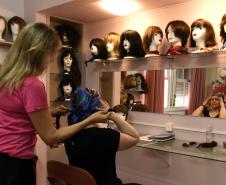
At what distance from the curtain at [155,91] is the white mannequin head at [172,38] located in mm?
302

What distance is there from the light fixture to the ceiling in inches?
2.1

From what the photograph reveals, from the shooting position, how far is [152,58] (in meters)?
2.33

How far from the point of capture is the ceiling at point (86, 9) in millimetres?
2211

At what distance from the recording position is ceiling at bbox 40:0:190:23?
2211mm

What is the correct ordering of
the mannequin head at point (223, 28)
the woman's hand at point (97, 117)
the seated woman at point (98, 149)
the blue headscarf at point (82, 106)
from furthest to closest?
1. the mannequin head at point (223, 28)
2. the blue headscarf at point (82, 106)
3. the seated woman at point (98, 149)
4. the woman's hand at point (97, 117)

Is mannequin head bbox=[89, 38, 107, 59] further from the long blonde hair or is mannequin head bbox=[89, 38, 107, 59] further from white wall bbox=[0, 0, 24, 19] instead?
the long blonde hair

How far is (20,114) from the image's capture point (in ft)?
3.29

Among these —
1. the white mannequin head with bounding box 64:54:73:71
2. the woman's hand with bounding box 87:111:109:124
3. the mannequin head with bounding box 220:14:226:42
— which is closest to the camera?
the woman's hand with bounding box 87:111:109:124

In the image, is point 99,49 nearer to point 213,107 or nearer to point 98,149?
point 213,107

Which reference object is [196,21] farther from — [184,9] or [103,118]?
[103,118]

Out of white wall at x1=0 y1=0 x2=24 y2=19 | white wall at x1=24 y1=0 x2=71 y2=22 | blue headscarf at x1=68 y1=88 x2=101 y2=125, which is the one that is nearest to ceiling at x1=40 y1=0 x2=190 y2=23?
white wall at x1=24 y1=0 x2=71 y2=22

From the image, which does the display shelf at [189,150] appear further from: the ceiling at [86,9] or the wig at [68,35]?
the wig at [68,35]

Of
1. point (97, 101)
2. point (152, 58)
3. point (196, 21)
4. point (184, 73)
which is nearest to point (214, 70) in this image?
point (184, 73)

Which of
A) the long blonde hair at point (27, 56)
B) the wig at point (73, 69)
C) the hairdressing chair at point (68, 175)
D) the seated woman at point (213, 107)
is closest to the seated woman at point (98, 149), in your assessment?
the hairdressing chair at point (68, 175)
